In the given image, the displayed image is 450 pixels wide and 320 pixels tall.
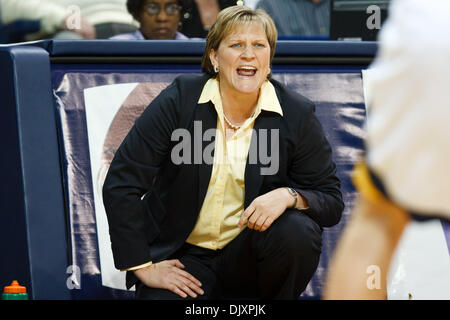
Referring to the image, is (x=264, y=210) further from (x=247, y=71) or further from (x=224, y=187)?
(x=247, y=71)

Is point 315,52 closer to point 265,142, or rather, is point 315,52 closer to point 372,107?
point 265,142

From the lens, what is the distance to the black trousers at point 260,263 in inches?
78.0

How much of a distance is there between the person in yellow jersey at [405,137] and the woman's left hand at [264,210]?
1138 mm

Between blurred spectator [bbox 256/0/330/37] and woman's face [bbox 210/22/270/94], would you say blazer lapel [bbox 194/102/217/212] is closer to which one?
woman's face [bbox 210/22/270/94]

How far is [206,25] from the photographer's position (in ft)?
12.5

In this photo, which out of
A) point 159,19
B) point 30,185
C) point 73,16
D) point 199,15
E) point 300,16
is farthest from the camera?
→ point 73,16

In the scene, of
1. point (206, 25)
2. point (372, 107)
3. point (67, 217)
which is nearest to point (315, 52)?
point (67, 217)

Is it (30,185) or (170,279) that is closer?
(170,279)

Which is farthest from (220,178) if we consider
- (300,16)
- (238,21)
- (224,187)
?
(300,16)

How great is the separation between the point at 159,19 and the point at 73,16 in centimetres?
81

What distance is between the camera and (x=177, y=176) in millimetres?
2109

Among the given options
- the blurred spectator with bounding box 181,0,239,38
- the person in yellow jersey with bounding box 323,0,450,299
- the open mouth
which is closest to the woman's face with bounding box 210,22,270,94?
the open mouth

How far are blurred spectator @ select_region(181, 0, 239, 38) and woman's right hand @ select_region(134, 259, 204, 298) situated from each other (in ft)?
6.09

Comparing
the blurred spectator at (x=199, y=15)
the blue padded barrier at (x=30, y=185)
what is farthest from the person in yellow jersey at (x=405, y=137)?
the blurred spectator at (x=199, y=15)
